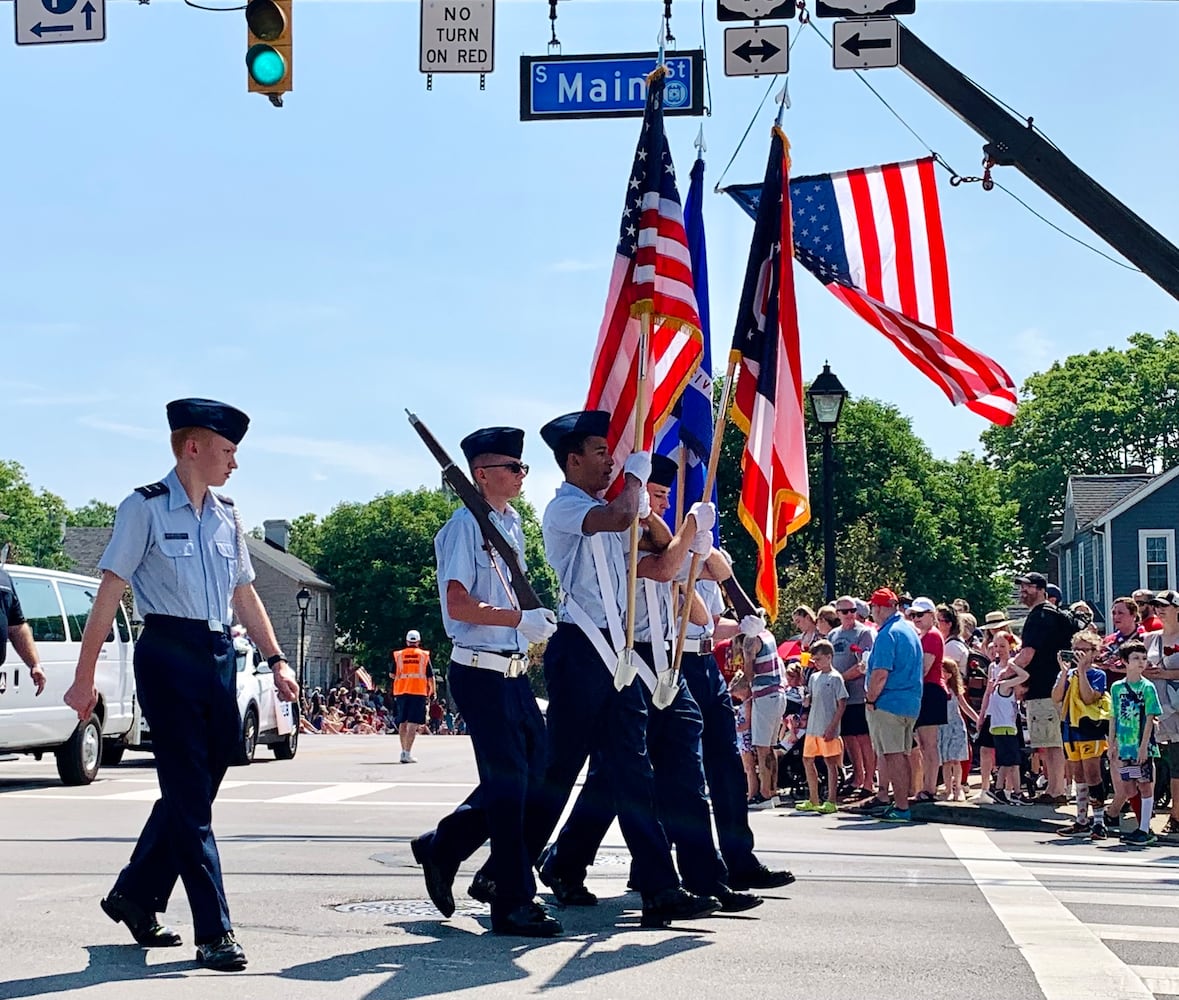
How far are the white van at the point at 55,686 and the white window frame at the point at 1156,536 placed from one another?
37307 mm

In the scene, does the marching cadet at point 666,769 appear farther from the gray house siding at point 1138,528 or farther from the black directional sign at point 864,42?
the gray house siding at point 1138,528

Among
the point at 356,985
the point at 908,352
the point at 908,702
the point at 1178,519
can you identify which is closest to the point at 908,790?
the point at 908,702

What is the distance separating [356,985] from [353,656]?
81.5 m

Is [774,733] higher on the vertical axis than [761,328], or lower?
lower

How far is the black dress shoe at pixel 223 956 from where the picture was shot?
19.3ft

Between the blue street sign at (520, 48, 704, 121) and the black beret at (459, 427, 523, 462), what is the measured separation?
5944mm

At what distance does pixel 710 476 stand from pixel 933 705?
22.6ft

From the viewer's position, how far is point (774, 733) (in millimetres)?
15891

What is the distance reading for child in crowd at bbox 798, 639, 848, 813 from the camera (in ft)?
49.9

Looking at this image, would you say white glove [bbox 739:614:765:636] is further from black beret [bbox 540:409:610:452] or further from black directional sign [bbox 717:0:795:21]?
black directional sign [bbox 717:0:795:21]

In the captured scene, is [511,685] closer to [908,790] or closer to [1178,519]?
[908,790]

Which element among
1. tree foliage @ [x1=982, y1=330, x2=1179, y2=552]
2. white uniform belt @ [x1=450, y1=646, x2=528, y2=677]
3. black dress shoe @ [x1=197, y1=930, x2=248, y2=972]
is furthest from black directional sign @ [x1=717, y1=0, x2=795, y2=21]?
tree foliage @ [x1=982, y1=330, x2=1179, y2=552]

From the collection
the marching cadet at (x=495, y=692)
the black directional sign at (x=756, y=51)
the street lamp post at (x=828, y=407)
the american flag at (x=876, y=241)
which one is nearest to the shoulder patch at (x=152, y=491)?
the marching cadet at (x=495, y=692)

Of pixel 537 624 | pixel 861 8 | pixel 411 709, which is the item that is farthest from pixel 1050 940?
pixel 411 709
